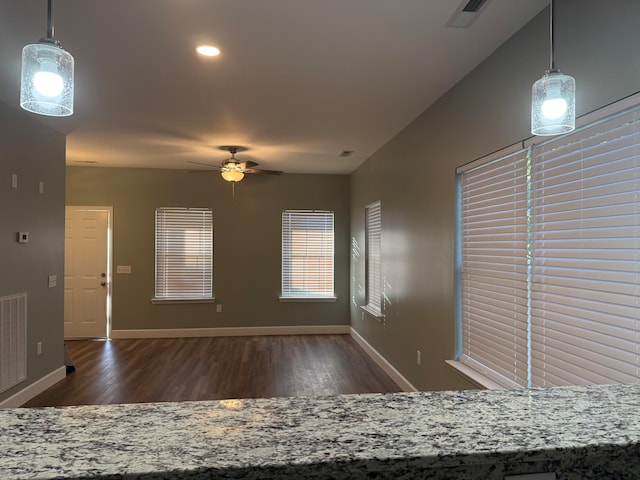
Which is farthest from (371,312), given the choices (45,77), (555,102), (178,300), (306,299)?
(45,77)

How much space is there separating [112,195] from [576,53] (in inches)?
248

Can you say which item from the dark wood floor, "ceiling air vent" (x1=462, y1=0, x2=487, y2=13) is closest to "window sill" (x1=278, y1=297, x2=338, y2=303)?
the dark wood floor

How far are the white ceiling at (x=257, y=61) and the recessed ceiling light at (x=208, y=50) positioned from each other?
0.24ft

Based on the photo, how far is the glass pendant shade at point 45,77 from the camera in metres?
1.20

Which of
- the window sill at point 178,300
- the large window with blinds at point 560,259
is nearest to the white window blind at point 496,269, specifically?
the large window with blinds at point 560,259

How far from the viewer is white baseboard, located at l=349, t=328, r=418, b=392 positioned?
4.06m

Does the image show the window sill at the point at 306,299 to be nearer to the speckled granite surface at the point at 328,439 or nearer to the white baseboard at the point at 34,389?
the white baseboard at the point at 34,389

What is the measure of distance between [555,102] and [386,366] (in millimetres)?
3900

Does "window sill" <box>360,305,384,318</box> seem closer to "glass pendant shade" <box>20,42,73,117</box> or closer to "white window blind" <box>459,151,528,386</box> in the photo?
"white window blind" <box>459,151,528,386</box>

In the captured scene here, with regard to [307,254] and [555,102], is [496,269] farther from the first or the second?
[307,254]

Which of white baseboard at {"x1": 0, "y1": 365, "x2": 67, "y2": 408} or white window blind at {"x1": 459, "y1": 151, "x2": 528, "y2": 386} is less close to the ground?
white window blind at {"x1": 459, "y1": 151, "x2": 528, "y2": 386}

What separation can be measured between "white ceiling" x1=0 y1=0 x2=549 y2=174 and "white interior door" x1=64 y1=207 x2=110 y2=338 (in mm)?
2340

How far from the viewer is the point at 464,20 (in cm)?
215

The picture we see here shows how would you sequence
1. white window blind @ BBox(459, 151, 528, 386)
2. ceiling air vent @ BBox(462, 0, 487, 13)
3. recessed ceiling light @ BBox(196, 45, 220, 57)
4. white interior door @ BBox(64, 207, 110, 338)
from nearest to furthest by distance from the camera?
ceiling air vent @ BBox(462, 0, 487, 13), white window blind @ BBox(459, 151, 528, 386), recessed ceiling light @ BBox(196, 45, 220, 57), white interior door @ BBox(64, 207, 110, 338)
